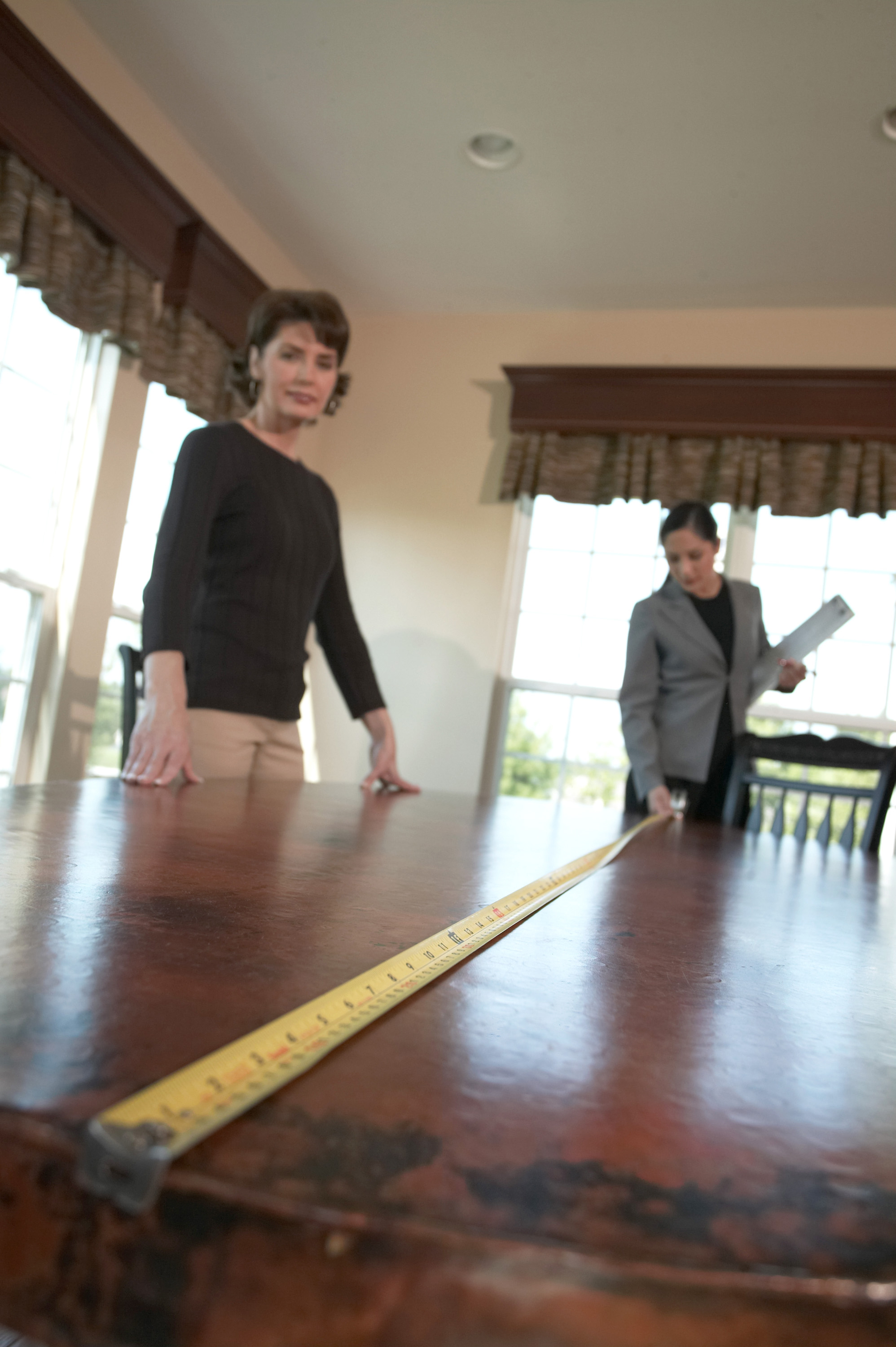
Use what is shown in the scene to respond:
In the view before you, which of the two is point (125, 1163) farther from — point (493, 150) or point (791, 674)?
point (493, 150)

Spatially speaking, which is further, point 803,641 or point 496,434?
point 496,434

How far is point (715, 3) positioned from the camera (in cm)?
305

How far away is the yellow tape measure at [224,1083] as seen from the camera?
0.22 metres

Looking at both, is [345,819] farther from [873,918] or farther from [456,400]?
[456,400]

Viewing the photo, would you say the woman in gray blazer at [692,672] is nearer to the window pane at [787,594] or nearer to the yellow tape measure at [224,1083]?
the window pane at [787,594]

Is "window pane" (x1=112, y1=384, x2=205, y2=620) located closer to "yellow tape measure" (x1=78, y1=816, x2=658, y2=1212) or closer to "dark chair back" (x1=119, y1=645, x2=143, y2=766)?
"dark chair back" (x1=119, y1=645, x2=143, y2=766)

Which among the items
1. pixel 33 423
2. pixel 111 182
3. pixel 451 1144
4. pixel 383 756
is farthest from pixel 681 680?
pixel 111 182

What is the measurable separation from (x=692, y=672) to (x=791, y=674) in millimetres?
293

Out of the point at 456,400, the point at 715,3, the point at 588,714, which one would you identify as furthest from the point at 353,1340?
the point at 456,400

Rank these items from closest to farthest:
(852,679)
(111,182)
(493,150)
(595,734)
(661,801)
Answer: (661,801)
(111,182)
(493,150)
(852,679)
(595,734)

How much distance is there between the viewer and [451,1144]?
0.26 metres

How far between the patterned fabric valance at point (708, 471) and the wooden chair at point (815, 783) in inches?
93.4

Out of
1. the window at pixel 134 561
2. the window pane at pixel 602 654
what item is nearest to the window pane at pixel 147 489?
the window at pixel 134 561

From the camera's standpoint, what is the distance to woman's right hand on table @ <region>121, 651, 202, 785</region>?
1339 mm
